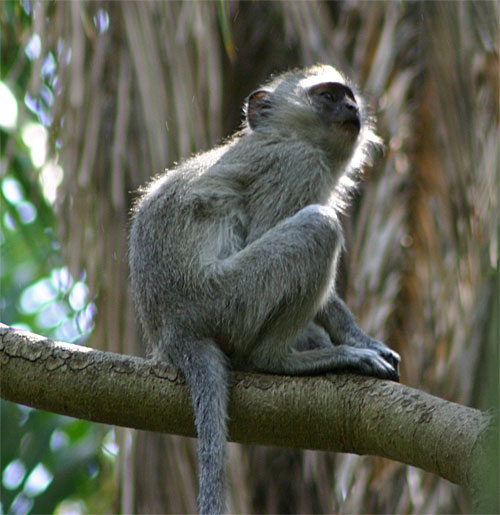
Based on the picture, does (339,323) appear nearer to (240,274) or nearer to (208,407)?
(240,274)

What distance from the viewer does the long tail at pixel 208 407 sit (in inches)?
114

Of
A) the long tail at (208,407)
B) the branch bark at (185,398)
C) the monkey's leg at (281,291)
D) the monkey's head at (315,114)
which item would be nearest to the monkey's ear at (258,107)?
the monkey's head at (315,114)

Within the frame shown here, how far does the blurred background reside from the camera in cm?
418

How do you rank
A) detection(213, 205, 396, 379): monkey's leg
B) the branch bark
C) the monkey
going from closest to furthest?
the branch bark → the monkey → detection(213, 205, 396, 379): monkey's leg

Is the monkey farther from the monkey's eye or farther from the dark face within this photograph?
the monkey's eye

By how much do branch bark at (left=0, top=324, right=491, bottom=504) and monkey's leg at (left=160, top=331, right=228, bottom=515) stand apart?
0.06 meters

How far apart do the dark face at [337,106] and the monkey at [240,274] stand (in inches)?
7.5

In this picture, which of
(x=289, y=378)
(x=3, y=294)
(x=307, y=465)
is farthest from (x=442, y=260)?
(x=3, y=294)

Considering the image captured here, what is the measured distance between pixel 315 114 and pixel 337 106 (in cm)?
14

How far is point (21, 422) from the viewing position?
6031mm

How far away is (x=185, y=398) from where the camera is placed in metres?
3.16

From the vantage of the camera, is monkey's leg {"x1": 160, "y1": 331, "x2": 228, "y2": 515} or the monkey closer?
monkey's leg {"x1": 160, "y1": 331, "x2": 228, "y2": 515}

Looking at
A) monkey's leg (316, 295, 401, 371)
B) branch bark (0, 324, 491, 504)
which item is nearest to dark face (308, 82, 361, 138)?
monkey's leg (316, 295, 401, 371)

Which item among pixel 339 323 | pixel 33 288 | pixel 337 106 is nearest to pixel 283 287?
pixel 339 323
